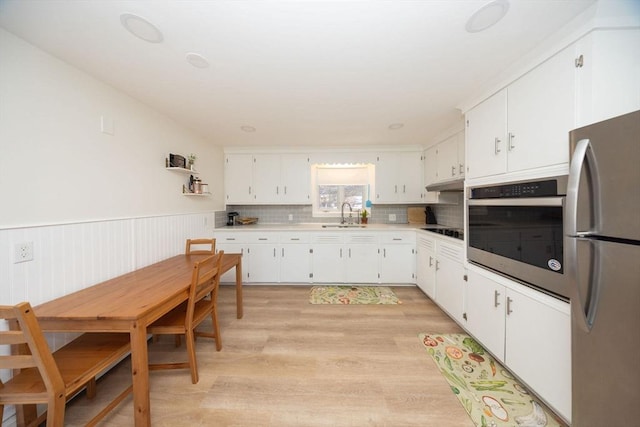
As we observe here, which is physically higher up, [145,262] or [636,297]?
[636,297]

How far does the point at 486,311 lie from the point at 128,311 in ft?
8.32

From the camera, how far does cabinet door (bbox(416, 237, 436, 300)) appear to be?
2949 millimetres

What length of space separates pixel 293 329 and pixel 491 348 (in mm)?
1748

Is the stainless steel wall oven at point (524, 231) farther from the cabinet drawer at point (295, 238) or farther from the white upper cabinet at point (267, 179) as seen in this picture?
the white upper cabinet at point (267, 179)

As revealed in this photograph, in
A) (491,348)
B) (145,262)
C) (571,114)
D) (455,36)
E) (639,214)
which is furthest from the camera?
(145,262)

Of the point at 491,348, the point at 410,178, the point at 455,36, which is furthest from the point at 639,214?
the point at 410,178

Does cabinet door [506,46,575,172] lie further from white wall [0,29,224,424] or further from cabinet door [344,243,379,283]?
white wall [0,29,224,424]

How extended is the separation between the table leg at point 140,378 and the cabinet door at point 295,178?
9.64 ft

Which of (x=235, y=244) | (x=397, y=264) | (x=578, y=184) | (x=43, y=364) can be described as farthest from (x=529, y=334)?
(x=235, y=244)

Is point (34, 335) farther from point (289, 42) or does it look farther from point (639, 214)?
point (639, 214)

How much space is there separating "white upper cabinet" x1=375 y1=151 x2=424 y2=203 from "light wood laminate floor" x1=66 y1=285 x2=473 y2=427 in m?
1.96

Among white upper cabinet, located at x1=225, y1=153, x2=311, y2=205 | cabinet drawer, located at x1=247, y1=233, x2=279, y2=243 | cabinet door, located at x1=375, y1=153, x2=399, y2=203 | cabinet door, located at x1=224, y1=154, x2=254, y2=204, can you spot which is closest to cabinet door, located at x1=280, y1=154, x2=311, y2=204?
white upper cabinet, located at x1=225, y1=153, x2=311, y2=205

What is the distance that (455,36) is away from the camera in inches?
54.9

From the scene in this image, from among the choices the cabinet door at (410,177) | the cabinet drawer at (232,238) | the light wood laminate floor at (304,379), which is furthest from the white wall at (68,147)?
the cabinet door at (410,177)
